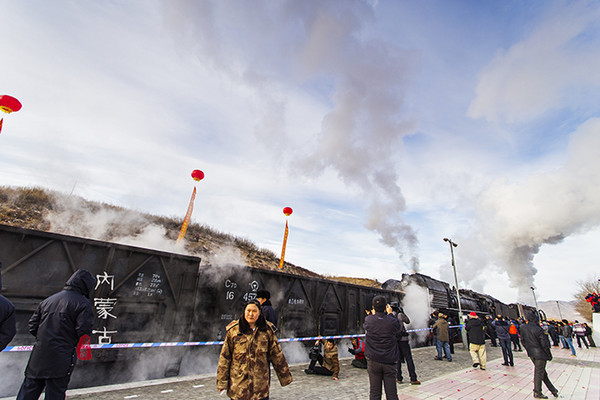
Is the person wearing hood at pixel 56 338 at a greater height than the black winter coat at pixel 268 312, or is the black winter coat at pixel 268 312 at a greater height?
the black winter coat at pixel 268 312

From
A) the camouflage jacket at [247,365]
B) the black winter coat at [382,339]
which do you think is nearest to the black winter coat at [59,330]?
the camouflage jacket at [247,365]

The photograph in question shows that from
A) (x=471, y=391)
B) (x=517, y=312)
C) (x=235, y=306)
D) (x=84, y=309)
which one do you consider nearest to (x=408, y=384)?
(x=471, y=391)

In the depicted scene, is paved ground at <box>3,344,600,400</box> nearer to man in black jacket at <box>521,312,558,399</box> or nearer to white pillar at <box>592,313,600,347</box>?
man in black jacket at <box>521,312,558,399</box>

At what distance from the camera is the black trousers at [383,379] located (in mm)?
4117

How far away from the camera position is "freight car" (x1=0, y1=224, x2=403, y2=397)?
4.53 meters

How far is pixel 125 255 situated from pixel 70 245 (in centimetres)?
94

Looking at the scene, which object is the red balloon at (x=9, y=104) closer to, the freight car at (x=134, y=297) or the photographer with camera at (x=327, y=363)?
the freight car at (x=134, y=297)

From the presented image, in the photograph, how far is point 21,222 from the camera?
43.6 feet

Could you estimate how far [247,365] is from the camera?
2.76 metres

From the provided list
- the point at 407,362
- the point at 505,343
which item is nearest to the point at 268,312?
the point at 407,362

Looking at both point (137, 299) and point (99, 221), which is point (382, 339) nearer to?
point (137, 299)

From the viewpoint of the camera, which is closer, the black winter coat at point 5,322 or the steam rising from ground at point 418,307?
the black winter coat at point 5,322

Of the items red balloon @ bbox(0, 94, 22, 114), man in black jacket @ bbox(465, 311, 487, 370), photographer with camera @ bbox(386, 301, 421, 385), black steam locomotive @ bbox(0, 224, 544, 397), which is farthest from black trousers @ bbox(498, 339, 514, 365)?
red balloon @ bbox(0, 94, 22, 114)

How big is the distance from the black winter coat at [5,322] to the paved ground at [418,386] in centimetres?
224
